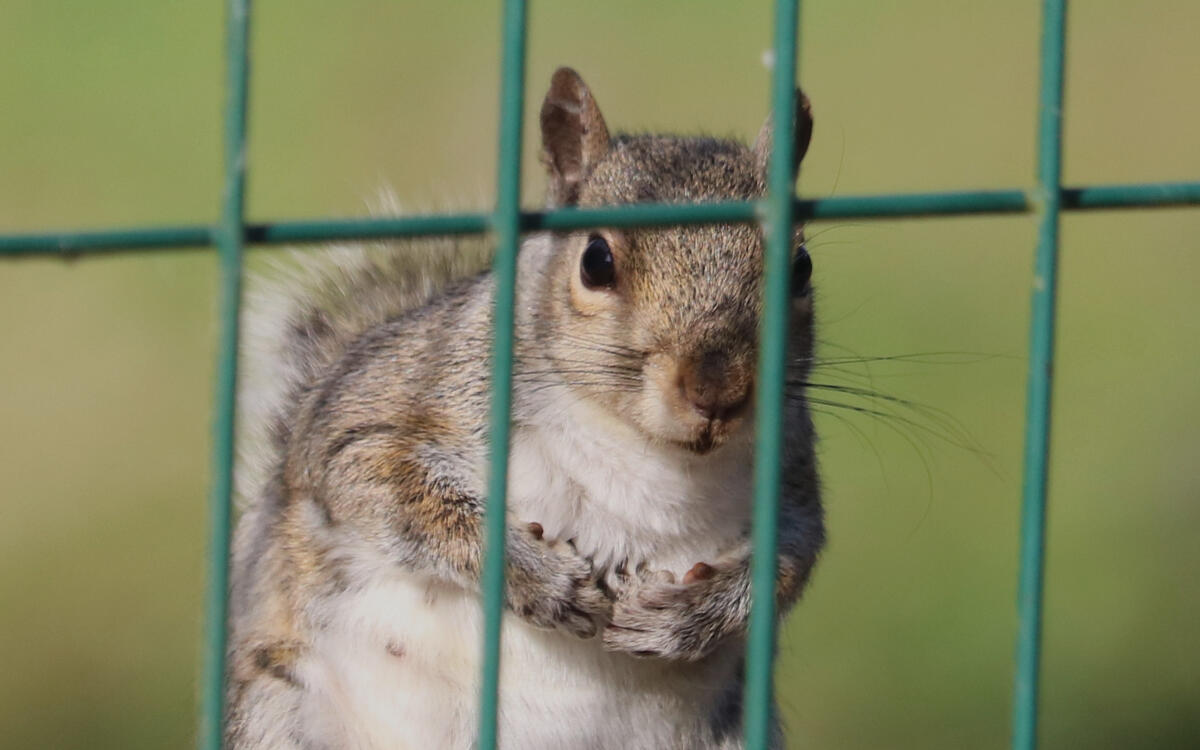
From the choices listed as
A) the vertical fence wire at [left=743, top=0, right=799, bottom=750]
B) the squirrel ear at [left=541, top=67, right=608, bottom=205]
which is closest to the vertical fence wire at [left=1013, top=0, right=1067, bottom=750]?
the vertical fence wire at [left=743, top=0, right=799, bottom=750]

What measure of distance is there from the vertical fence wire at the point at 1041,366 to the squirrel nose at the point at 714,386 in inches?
18.5

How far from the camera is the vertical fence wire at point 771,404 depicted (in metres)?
0.90

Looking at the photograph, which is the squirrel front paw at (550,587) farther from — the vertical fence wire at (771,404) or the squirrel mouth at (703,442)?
the vertical fence wire at (771,404)

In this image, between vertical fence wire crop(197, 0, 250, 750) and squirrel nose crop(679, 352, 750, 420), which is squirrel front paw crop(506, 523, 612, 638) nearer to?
squirrel nose crop(679, 352, 750, 420)

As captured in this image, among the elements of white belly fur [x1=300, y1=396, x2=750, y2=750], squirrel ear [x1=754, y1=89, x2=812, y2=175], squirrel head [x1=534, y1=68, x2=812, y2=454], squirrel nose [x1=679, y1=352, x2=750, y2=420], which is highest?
squirrel ear [x1=754, y1=89, x2=812, y2=175]

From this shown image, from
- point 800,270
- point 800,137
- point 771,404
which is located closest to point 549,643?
point 800,270

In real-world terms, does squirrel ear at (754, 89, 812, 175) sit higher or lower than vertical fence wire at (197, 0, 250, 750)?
higher

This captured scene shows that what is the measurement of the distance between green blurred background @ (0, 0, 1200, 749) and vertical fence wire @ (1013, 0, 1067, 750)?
1844 millimetres

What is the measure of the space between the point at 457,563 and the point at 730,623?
0.25 metres

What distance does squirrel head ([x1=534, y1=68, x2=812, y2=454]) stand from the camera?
1.38m

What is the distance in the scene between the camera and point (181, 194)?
3.51 metres

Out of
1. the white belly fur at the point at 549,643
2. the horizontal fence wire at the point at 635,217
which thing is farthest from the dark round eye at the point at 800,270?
the horizontal fence wire at the point at 635,217

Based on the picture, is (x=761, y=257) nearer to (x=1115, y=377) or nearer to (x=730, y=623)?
(x=730, y=623)

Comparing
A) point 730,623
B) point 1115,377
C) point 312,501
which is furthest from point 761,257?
point 1115,377
